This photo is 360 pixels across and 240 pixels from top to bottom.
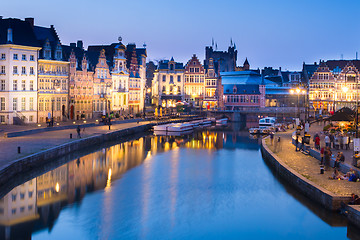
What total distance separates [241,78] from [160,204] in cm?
8133

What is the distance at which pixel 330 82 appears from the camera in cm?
10131

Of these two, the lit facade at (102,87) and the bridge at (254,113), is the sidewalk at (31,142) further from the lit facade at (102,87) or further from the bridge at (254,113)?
the bridge at (254,113)

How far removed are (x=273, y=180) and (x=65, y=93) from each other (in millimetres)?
40612

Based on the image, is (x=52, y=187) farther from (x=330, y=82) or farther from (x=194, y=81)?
(x=330, y=82)

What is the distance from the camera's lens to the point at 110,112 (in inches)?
2982

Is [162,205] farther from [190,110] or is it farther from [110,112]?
[190,110]

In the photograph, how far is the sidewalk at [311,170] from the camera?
2378cm

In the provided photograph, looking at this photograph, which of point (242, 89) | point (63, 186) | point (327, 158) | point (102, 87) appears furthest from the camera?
point (242, 89)

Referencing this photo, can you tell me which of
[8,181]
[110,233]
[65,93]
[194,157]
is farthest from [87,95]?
[110,233]

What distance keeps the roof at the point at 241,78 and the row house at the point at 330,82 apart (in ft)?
40.4

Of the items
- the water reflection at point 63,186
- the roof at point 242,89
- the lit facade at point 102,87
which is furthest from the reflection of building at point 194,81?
the water reflection at point 63,186

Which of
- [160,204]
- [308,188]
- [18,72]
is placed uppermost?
[18,72]

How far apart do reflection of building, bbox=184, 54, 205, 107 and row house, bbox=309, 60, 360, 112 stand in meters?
24.8

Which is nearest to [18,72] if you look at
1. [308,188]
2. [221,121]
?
[308,188]
